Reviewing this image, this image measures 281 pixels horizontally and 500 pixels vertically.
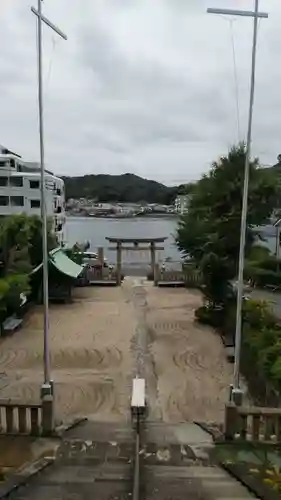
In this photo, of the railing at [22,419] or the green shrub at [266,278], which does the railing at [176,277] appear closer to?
the green shrub at [266,278]

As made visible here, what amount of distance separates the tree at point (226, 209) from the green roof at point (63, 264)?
8.00 metres

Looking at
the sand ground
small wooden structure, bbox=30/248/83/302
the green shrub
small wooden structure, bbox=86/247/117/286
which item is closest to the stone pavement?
the sand ground

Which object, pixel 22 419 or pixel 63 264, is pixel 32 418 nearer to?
pixel 22 419

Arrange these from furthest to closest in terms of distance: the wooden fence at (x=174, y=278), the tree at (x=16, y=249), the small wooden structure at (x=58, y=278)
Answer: the wooden fence at (x=174, y=278) → the small wooden structure at (x=58, y=278) → the tree at (x=16, y=249)

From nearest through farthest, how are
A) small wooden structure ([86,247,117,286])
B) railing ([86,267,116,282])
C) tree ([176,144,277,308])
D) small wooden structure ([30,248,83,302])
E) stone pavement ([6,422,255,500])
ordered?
1. stone pavement ([6,422,255,500])
2. tree ([176,144,277,308])
3. small wooden structure ([30,248,83,302])
4. small wooden structure ([86,247,117,286])
5. railing ([86,267,116,282])

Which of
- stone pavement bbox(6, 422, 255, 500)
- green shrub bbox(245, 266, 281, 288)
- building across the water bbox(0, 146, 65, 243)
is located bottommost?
stone pavement bbox(6, 422, 255, 500)

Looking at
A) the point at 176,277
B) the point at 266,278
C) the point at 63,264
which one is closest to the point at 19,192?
the point at 176,277

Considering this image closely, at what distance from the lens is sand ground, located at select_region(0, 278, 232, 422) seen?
11.5 metres

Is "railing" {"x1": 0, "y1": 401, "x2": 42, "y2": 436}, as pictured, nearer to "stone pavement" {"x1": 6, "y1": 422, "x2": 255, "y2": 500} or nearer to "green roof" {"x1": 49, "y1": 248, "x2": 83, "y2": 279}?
"stone pavement" {"x1": 6, "y1": 422, "x2": 255, "y2": 500}

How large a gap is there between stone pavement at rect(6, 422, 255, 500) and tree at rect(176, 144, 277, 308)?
9198mm

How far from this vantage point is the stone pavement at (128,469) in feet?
22.8

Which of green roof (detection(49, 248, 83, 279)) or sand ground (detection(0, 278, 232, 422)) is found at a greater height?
green roof (detection(49, 248, 83, 279))

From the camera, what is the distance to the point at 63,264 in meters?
25.0

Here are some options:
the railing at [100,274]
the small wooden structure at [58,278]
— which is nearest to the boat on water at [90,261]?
the railing at [100,274]
